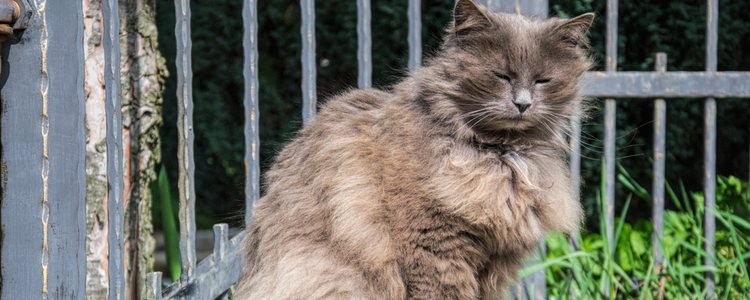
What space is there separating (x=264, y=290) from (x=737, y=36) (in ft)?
9.97

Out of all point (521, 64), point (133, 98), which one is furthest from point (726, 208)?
point (133, 98)

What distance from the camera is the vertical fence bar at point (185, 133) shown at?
2.48 meters

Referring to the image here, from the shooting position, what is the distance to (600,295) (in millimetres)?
3215

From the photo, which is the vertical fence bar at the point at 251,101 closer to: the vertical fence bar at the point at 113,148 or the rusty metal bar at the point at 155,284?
the rusty metal bar at the point at 155,284

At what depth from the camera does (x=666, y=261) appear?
3340 millimetres

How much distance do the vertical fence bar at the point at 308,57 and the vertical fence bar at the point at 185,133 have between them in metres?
0.42

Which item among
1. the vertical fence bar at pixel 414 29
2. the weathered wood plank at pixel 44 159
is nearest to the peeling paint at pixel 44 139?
the weathered wood plank at pixel 44 159

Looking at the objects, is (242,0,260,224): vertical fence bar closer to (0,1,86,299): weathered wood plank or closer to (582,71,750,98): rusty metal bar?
(0,1,86,299): weathered wood plank

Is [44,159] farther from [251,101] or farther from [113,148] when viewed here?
[251,101]

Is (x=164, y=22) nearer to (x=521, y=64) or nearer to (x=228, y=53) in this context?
(x=228, y=53)

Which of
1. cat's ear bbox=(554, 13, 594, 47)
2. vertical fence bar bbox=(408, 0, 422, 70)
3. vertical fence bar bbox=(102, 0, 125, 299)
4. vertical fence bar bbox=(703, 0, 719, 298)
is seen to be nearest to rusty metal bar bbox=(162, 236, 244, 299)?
vertical fence bar bbox=(102, 0, 125, 299)

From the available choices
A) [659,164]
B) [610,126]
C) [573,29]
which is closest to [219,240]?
[573,29]

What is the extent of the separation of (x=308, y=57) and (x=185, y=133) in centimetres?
52

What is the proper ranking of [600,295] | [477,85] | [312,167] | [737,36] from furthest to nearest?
[737,36]
[600,295]
[312,167]
[477,85]
